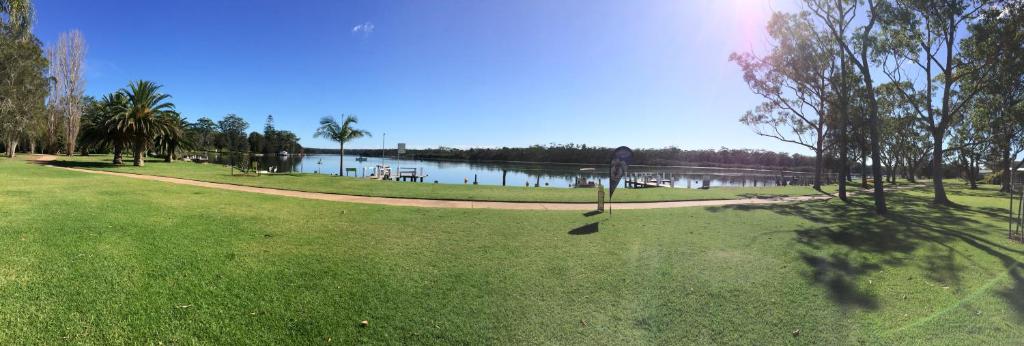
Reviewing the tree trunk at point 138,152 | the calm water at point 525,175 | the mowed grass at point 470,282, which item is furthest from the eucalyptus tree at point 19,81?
the mowed grass at point 470,282

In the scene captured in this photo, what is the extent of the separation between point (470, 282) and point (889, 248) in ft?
25.4

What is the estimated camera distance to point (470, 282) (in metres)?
5.03

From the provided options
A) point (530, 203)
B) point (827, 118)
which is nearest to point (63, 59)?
point (530, 203)

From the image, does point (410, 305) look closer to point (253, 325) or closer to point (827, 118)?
point (253, 325)

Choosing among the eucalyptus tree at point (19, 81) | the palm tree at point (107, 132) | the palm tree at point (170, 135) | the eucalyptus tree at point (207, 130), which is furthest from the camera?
the eucalyptus tree at point (207, 130)

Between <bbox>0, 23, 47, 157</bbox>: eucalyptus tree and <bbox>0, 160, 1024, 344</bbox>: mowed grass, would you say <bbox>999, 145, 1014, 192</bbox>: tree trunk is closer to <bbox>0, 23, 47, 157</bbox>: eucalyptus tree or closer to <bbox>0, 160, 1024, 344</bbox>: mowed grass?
<bbox>0, 160, 1024, 344</bbox>: mowed grass

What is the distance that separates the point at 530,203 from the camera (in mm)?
13680

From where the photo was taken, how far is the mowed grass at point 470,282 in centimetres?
372

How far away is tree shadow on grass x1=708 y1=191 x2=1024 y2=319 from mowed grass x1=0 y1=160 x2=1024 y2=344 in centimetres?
6

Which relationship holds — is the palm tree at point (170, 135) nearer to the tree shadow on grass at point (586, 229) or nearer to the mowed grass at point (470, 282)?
the mowed grass at point (470, 282)

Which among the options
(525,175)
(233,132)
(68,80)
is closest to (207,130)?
(233,132)

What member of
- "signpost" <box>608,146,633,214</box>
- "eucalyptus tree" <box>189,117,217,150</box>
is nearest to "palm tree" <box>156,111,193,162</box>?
"signpost" <box>608,146,633,214</box>

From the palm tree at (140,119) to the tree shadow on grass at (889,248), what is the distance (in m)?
30.2

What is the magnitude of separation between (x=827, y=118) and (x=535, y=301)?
27092mm
